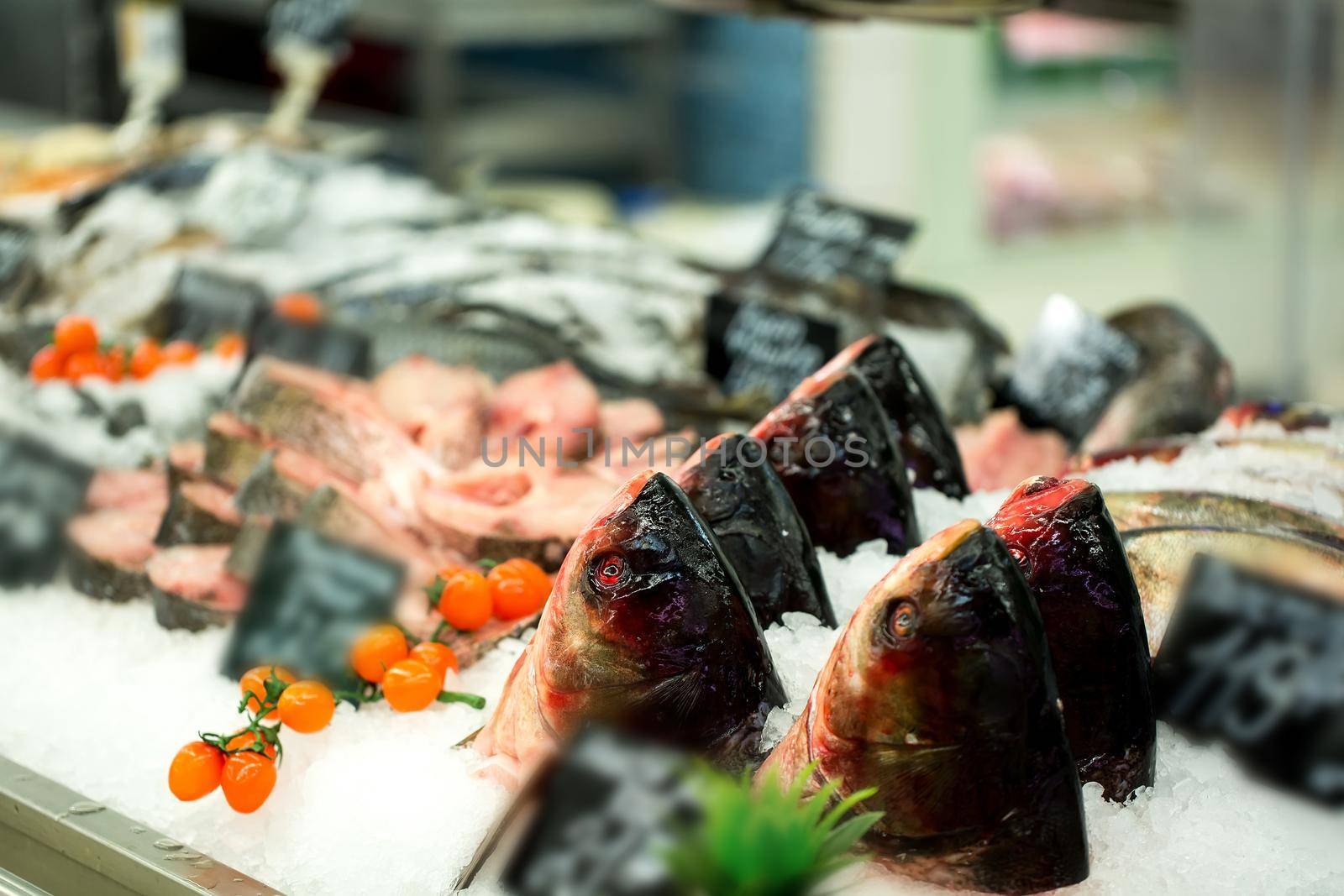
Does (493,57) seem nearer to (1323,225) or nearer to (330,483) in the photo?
(1323,225)

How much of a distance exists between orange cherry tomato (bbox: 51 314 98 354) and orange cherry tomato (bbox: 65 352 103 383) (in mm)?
14

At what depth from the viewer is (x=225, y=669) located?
1.90 m

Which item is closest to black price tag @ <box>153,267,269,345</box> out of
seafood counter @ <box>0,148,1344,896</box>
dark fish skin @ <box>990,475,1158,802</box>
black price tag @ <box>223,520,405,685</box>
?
seafood counter @ <box>0,148,1344,896</box>

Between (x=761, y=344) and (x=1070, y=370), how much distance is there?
0.65 m

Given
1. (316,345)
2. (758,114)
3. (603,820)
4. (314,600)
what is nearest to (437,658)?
(314,600)

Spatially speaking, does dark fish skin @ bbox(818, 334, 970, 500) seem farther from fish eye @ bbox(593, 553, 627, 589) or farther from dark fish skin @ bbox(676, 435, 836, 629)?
fish eye @ bbox(593, 553, 627, 589)

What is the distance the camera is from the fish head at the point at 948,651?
1186 millimetres

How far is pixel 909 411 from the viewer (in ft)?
6.72

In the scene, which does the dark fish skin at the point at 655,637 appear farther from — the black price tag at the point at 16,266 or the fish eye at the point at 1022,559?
the black price tag at the point at 16,266

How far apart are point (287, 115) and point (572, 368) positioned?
2.16m

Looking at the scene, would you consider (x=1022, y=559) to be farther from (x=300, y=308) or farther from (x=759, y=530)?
(x=300, y=308)

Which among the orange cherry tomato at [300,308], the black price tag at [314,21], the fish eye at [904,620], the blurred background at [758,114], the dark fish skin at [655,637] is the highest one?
the black price tag at [314,21]

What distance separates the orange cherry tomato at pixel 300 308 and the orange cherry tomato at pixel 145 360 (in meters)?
0.30

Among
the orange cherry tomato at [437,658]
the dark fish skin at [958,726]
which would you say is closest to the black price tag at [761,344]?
the orange cherry tomato at [437,658]
